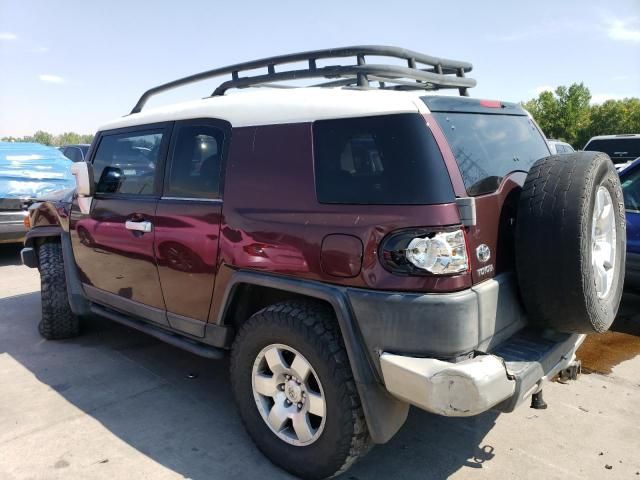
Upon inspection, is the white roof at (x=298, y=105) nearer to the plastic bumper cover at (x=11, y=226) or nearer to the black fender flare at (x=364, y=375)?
the black fender flare at (x=364, y=375)

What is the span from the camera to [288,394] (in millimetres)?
2604

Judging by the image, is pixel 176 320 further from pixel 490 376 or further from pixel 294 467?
pixel 490 376

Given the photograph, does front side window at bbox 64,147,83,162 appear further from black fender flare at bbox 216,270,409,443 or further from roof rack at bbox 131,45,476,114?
black fender flare at bbox 216,270,409,443

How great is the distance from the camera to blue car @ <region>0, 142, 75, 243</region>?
7547mm

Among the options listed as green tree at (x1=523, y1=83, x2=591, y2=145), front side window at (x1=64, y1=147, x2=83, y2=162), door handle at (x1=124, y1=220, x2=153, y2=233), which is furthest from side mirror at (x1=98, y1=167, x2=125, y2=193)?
green tree at (x1=523, y1=83, x2=591, y2=145)

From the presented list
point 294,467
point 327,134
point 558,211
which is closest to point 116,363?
point 294,467

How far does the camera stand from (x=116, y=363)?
4094 millimetres

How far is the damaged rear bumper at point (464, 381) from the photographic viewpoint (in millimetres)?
2039

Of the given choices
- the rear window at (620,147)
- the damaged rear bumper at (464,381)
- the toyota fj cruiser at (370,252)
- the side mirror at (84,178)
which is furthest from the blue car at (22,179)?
the rear window at (620,147)

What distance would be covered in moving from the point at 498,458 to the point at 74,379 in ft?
9.67

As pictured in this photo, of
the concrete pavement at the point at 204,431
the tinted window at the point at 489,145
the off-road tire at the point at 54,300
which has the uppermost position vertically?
the tinted window at the point at 489,145

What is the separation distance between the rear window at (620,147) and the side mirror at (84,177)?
12325 mm

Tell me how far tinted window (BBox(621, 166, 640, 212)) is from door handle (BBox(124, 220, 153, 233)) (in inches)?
162

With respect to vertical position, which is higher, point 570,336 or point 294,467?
point 570,336
